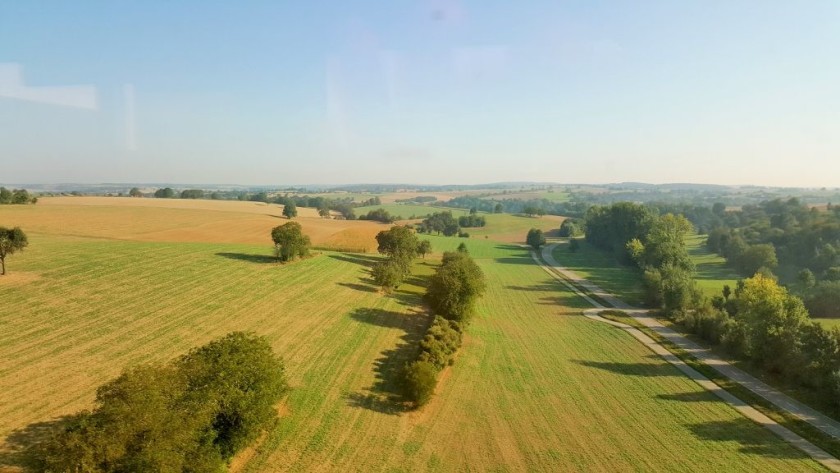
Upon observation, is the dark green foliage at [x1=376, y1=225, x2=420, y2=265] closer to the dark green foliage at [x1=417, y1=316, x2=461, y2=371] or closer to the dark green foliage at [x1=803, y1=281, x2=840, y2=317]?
the dark green foliage at [x1=417, y1=316, x2=461, y2=371]

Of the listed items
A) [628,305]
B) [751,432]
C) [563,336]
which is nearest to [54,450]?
[751,432]

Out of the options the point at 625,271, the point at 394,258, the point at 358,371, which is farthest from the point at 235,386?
the point at 625,271

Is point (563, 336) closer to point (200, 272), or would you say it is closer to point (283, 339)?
point (283, 339)

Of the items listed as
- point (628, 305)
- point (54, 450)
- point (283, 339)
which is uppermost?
point (54, 450)

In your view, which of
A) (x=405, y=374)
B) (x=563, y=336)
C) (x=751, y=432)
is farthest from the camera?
(x=563, y=336)

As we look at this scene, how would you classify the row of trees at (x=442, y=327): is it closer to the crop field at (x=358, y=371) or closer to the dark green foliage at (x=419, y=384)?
the dark green foliage at (x=419, y=384)

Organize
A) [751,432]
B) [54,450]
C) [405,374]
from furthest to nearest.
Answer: [405,374] < [751,432] < [54,450]
